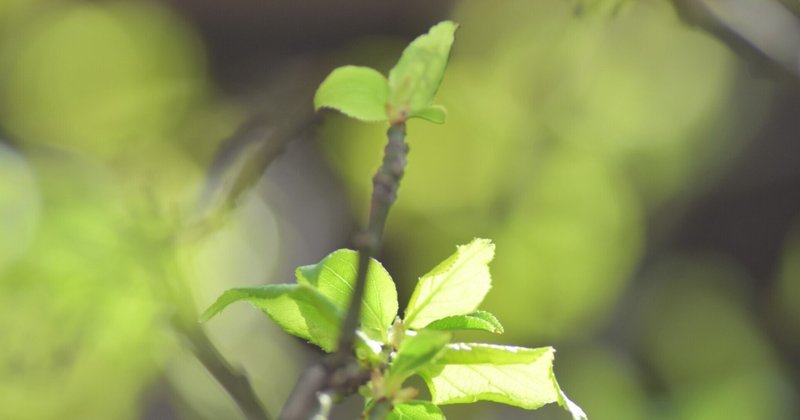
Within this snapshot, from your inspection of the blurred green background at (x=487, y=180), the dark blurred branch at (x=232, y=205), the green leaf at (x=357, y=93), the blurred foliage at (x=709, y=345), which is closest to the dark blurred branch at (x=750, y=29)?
the dark blurred branch at (x=232, y=205)

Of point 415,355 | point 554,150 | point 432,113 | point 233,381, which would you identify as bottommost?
point 554,150

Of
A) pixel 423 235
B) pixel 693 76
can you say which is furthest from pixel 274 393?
pixel 693 76

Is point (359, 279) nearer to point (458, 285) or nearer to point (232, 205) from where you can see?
point (458, 285)

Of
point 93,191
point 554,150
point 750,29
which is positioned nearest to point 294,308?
point 750,29

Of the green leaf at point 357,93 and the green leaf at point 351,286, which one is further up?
the green leaf at point 357,93

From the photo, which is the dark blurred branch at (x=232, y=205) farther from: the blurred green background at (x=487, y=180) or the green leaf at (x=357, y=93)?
the blurred green background at (x=487, y=180)
